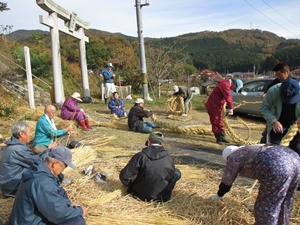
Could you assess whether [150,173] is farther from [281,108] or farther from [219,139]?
[219,139]

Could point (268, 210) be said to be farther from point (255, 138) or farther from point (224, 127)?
point (255, 138)

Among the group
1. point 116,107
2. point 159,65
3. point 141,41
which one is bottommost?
point 116,107

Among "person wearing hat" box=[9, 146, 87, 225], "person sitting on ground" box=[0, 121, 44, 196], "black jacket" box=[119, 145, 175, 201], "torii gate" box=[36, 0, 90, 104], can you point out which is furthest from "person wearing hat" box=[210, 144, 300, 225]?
"torii gate" box=[36, 0, 90, 104]

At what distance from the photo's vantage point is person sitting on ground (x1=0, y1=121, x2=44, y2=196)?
3410mm

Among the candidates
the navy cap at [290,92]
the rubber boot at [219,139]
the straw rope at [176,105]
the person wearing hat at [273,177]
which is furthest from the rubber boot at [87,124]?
the person wearing hat at [273,177]

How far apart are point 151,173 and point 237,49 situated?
3354 inches

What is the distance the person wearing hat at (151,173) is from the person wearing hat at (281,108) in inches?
52.5

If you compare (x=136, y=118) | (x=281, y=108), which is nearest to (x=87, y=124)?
(x=136, y=118)

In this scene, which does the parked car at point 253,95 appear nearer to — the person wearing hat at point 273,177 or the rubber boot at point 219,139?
the rubber boot at point 219,139

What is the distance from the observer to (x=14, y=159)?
11.2 feet

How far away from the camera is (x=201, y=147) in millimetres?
6328

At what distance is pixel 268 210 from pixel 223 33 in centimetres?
10534

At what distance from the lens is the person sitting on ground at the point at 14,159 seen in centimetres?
341

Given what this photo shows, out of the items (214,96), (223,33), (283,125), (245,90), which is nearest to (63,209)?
(283,125)
